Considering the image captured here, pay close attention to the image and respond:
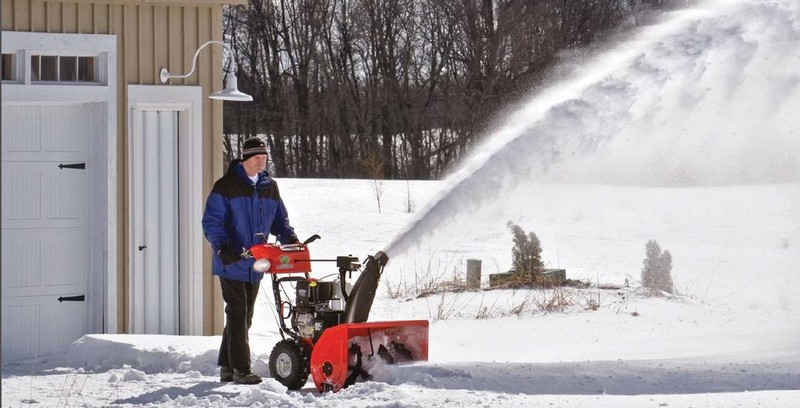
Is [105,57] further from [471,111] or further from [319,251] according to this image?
[471,111]

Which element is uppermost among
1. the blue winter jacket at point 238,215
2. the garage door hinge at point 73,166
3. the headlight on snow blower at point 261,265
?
the garage door hinge at point 73,166

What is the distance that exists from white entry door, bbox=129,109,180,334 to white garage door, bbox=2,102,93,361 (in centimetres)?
45

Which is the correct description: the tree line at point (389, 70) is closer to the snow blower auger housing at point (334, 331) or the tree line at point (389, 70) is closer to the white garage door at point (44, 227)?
the white garage door at point (44, 227)

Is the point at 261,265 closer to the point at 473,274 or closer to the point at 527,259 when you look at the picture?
the point at 473,274

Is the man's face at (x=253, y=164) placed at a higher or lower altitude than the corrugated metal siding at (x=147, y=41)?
lower

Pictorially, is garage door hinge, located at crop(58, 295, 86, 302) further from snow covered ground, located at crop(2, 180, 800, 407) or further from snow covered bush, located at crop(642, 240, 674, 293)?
snow covered bush, located at crop(642, 240, 674, 293)

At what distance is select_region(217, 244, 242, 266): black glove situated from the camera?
27.1 feet

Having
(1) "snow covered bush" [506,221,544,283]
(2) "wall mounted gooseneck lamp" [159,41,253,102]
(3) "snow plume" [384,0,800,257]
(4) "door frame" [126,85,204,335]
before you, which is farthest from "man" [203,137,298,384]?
(1) "snow covered bush" [506,221,544,283]

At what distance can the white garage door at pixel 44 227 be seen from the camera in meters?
10.4

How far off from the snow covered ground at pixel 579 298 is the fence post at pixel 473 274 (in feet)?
1.65

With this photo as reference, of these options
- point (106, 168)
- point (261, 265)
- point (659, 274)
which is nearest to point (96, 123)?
point (106, 168)

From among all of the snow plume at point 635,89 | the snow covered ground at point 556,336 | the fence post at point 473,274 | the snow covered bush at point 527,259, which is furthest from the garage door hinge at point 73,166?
the snow covered bush at point 527,259

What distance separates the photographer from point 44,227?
10555mm

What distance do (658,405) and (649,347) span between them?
361 centimetres
